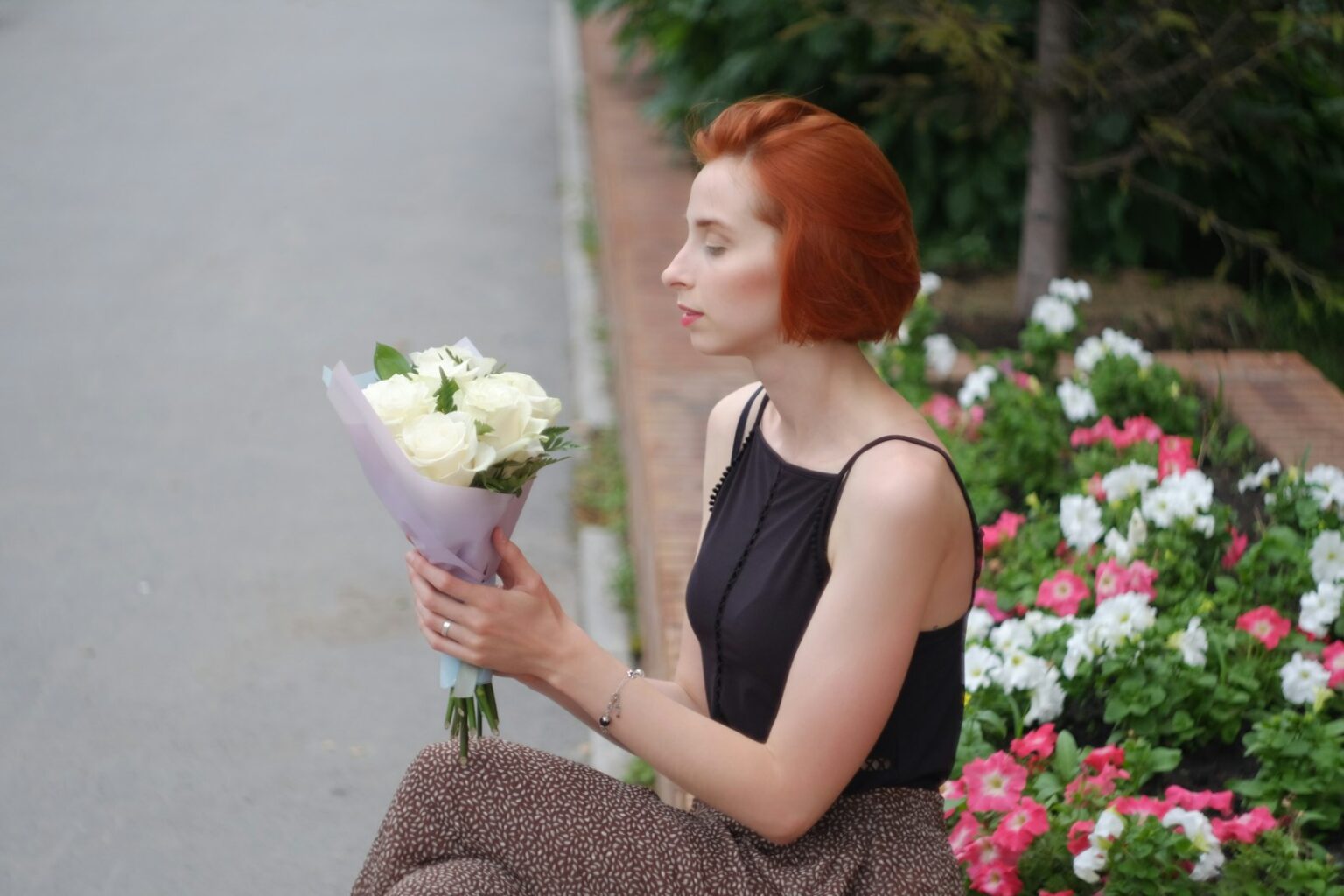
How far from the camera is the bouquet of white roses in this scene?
205cm

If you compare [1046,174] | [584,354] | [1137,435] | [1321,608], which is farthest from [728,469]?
[584,354]

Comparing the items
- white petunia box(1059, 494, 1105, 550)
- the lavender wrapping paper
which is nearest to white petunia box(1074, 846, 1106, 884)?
the lavender wrapping paper

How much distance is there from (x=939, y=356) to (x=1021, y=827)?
242 cm

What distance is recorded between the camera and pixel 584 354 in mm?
6855

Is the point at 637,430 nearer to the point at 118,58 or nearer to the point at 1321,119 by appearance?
the point at 1321,119

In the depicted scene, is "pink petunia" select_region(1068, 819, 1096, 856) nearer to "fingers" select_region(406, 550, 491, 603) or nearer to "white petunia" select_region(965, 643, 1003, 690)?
"white petunia" select_region(965, 643, 1003, 690)

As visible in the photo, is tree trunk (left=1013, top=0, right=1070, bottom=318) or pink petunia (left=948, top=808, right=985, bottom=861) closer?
pink petunia (left=948, top=808, right=985, bottom=861)

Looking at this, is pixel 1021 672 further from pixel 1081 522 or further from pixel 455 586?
pixel 455 586

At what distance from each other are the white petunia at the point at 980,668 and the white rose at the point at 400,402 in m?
1.44

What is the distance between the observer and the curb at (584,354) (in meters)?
4.61

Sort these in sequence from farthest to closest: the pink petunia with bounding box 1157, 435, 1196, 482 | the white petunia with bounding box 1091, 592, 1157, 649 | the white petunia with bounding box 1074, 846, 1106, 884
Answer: the pink petunia with bounding box 1157, 435, 1196, 482 → the white petunia with bounding box 1091, 592, 1157, 649 → the white petunia with bounding box 1074, 846, 1106, 884

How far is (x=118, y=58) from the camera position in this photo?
11.7m

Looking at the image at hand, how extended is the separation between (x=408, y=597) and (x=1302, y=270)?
9.88 ft

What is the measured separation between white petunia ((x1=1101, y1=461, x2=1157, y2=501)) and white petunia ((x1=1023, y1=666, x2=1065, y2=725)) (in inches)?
29.9
